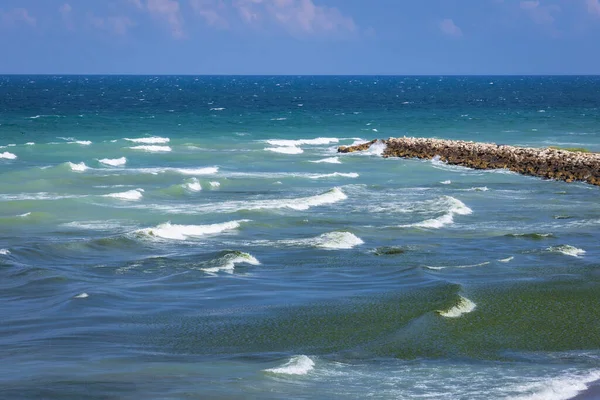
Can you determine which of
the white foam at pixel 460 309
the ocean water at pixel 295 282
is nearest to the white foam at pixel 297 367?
the ocean water at pixel 295 282

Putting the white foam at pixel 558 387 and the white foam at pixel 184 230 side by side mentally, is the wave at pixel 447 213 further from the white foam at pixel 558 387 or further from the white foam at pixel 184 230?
the white foam at pixel 558 387

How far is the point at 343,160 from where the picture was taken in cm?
5438

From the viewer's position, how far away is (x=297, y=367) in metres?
15.3

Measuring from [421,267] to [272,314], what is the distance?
225 inches

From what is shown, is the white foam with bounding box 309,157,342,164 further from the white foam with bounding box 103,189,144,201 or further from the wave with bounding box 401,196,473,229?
the wave with bounding box 401,196,473,229

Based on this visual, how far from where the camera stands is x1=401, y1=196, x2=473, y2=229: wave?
3044 cm

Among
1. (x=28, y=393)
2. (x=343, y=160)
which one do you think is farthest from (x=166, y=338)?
(x=343, y=160)

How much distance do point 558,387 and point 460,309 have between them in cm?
547

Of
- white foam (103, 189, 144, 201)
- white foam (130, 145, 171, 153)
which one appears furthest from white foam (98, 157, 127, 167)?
white foam (103, 189, 144, 201)

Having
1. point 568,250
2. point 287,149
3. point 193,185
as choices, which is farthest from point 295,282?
point 287,149

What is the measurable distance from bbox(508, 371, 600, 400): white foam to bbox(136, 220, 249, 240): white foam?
52.8 ft

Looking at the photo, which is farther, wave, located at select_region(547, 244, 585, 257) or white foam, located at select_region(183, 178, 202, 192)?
white foam, located at select_region(183, 178, 202, 192)

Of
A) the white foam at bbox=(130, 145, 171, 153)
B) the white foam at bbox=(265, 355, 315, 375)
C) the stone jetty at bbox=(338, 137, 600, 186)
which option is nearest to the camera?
the white foam at bbox=(265, 355, 315, 375)

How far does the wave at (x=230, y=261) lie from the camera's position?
23.8 metres
